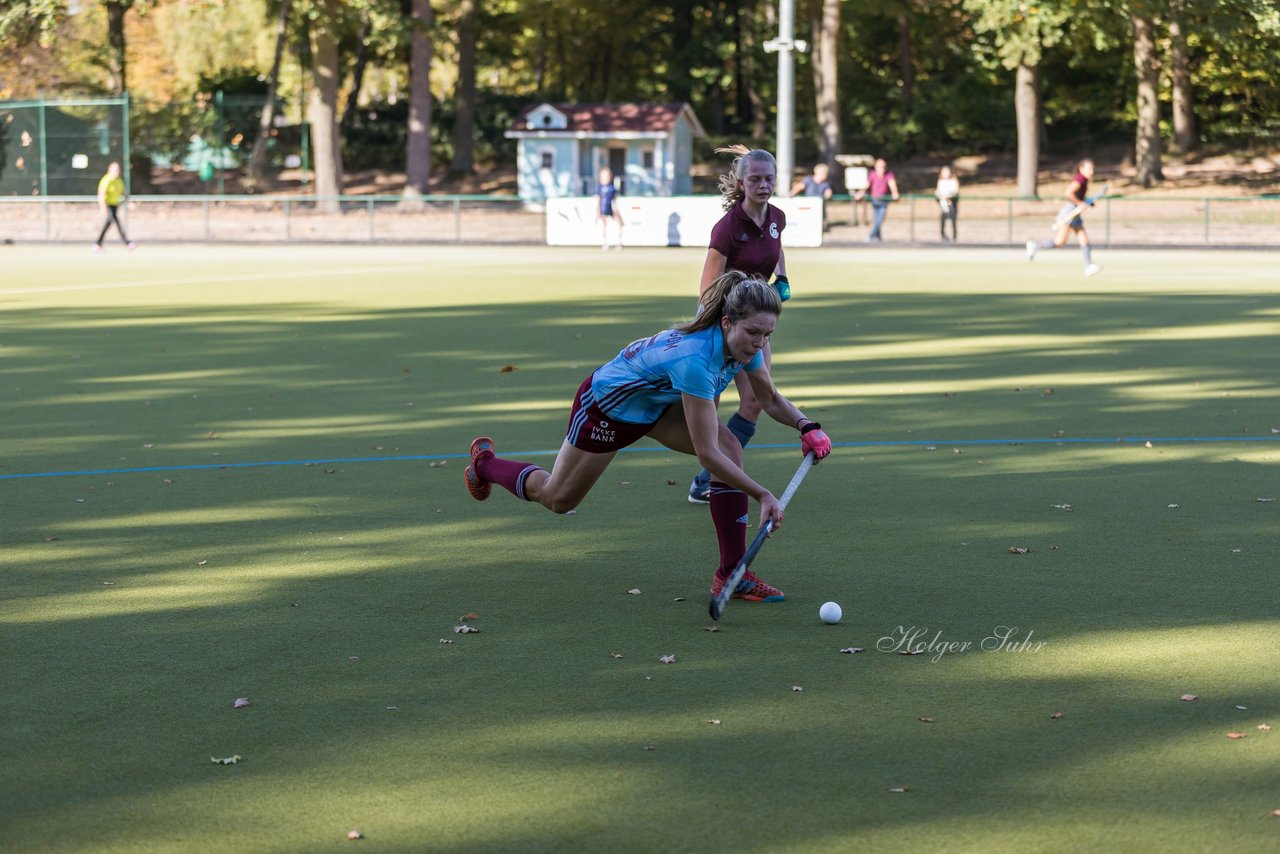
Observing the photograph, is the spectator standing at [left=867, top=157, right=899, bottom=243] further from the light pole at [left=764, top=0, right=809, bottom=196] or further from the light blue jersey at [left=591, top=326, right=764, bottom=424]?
the light blue jersey at [left=591, top=326, right=764, bottom=424]

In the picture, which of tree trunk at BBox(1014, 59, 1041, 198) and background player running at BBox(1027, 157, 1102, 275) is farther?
tree trunk at BBox(1014, 59, 1041, 198)

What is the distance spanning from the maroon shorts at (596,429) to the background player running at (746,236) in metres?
1.50

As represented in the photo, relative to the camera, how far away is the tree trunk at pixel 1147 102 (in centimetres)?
5234

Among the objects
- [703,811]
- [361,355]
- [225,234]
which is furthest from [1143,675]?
[225,234]

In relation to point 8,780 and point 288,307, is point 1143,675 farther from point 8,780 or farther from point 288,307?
point 288,307

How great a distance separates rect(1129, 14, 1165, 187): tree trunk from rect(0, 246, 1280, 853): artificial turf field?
40220mm

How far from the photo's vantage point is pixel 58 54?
222ft

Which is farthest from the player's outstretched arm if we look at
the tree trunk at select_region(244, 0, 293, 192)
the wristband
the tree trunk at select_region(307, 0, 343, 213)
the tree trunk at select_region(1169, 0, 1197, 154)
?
the tree trunk at select_region(244, 0, 293, 192)

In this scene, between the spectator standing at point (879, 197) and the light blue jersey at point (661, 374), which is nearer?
the light blue jersey at point (661, 374)

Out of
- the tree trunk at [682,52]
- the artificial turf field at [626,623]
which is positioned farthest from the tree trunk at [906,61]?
the artificial turf field at [626,623]

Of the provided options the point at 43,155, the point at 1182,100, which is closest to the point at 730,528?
the point at 43,155

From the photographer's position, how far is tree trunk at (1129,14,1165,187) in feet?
172

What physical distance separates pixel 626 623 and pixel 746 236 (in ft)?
8.56

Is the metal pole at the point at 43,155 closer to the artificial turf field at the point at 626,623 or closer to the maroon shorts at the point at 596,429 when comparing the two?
the artificial turf field at the point at 626,623
